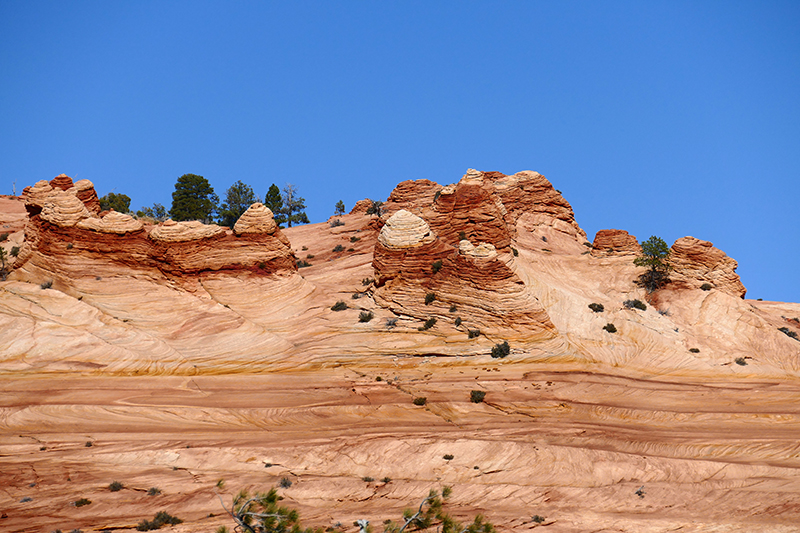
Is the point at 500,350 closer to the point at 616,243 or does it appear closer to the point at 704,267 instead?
the point at 704,267

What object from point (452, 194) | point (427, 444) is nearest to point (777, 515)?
point (427, 444)

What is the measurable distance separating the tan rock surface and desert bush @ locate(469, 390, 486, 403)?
0.63 meters

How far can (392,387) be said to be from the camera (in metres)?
43.8

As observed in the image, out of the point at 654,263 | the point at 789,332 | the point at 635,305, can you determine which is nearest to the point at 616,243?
the point at 654,263

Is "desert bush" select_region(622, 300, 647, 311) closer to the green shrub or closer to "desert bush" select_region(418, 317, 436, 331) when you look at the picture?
the green shrub

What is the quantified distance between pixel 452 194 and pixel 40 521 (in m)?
39.3

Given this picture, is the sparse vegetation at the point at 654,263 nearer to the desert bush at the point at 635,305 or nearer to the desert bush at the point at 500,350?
the desert bush at the point at 635,305

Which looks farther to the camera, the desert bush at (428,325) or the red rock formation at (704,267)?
the red rock formation at (704,267)

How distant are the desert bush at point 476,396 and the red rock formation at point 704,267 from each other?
20.7 m

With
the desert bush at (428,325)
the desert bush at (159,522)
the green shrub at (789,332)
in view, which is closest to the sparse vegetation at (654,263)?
the green shrub at (789,332)

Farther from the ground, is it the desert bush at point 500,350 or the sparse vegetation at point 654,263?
the sparse vegetation at point 654,263

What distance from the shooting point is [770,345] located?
4956 cm

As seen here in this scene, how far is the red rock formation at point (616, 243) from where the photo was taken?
6293 cm

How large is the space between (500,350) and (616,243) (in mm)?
20832
